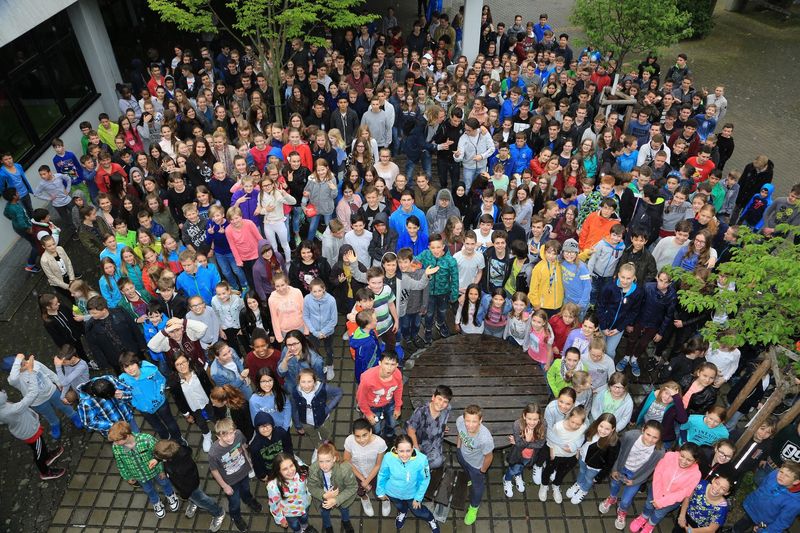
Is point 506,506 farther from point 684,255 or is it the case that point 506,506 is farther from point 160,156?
point 160,156

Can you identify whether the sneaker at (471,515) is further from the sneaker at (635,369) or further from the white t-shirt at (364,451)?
the sneaker at (635,369)

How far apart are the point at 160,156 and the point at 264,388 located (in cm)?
657

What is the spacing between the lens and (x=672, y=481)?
239 inches

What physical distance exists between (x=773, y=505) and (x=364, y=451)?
446 cm

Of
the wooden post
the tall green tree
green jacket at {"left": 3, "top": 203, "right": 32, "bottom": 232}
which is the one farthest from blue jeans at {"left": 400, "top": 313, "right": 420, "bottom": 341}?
the tall green tree

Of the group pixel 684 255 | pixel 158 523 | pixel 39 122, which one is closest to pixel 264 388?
pixel 158 523

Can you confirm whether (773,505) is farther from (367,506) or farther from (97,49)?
(97,49)

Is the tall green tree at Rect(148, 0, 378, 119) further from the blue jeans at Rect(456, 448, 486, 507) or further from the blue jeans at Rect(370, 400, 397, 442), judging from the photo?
the blue jeans at Rect(456, 448, 486, 507)

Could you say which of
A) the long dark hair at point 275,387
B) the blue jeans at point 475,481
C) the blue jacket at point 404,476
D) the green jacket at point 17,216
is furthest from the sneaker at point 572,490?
the green jacket at point 17,216

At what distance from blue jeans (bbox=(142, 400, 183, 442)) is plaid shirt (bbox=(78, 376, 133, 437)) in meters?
0.39

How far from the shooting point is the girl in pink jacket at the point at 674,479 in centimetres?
589

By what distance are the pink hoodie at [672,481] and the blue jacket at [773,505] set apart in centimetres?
75

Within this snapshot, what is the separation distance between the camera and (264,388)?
20.8 feet

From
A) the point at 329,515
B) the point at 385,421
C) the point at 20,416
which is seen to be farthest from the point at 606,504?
the point at 20,416
